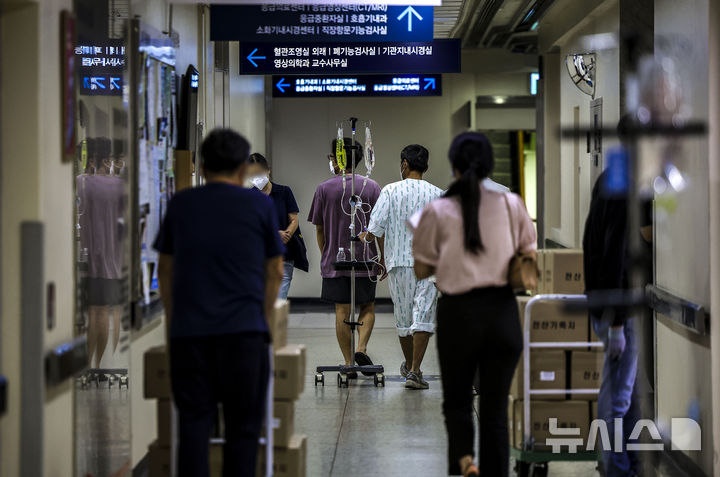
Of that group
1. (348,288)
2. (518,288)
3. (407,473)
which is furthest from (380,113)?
(518,288)

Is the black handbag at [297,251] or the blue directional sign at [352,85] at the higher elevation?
the blue directional sign at [352,85]

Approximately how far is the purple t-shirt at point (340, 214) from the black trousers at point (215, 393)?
15.7ft

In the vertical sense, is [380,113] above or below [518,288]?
above

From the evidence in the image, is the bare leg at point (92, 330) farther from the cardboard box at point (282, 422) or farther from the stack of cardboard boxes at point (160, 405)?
the cardboard box at point (282, 422)

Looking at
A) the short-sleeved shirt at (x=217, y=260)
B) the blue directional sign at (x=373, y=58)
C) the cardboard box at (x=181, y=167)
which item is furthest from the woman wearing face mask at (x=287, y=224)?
the short-sleeved shirt at (x=217, y=260)

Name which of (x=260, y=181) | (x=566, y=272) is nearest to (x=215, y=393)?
(x=566, y=272)

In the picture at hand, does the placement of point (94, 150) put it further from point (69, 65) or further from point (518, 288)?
point (518, 288)

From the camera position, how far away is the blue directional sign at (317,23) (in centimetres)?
719

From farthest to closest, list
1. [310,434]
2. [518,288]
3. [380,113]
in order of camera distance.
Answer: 1. [380,113]
2. [310,434]
3. [518,288]

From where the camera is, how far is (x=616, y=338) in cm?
507

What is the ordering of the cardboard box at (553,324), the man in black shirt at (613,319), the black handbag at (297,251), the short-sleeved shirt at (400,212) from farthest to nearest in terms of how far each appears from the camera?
the black handbag at (297,251), the short-sleeved shirt at (400,212), the cardboard box at (553,324), the man in black shirt at (613,319)

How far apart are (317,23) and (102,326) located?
250 centimetres

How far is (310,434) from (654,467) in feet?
7.24

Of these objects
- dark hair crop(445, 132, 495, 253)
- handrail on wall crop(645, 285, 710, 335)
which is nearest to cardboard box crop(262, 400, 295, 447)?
dark hair crop(445, 132, 495, 253)
